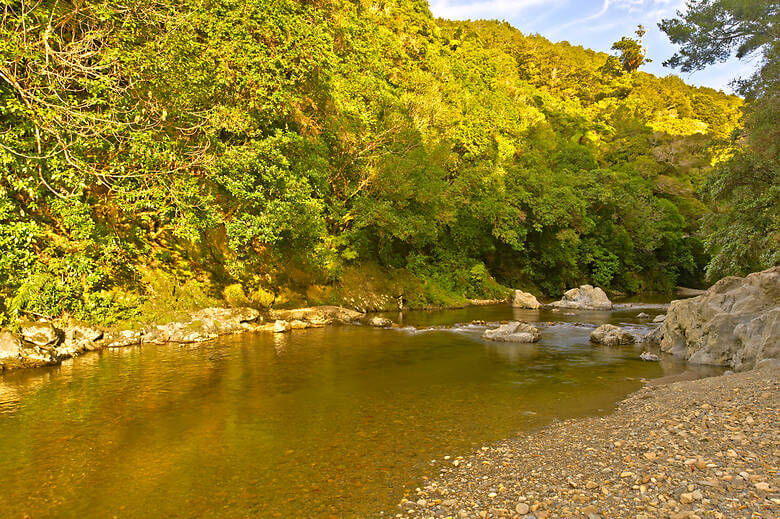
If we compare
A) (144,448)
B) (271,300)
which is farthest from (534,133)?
(144,448)

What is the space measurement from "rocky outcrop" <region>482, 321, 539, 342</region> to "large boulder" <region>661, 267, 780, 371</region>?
16.0 feet

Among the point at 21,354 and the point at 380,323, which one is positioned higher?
the point at 21,354

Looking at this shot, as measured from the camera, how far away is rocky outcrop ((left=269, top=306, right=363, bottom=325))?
23172mm

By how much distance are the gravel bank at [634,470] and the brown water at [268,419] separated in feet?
2.52

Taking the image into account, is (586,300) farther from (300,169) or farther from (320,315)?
(300,169)

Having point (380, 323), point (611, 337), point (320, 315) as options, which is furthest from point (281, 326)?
point (611, 337)

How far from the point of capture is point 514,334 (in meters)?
19.4

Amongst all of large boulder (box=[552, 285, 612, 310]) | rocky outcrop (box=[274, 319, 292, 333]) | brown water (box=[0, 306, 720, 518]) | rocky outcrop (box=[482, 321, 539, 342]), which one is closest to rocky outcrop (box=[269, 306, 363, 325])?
rocky outcrop (box=[274, 319, 292, 333])

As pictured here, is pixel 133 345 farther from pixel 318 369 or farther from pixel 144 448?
pixel 144 448

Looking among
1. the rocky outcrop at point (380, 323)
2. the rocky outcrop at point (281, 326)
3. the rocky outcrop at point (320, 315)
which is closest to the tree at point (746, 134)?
the rocky outcrop at point (380, 323)

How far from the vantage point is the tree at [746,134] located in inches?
676

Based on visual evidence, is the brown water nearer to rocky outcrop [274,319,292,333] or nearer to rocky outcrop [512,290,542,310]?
rocky outcrop [274,319,292,333]

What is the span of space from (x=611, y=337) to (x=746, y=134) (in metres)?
10.5

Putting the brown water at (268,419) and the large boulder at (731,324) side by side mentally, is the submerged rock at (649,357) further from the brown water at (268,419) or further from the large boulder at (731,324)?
the large boulder at (731,324)
